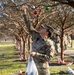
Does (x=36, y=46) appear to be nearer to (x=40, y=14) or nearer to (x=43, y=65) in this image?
(x=43, y=65)

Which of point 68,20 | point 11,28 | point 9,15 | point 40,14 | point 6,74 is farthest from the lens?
point 11,28

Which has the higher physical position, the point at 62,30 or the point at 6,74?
the point at 62,30

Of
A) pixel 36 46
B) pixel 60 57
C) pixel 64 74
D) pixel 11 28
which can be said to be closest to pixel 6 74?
pixel 64 74

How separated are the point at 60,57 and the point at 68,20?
10.1 feet

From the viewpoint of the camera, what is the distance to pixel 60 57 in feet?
76.2

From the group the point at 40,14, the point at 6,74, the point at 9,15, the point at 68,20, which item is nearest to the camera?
the point at 6,74

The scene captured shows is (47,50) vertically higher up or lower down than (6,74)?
higher up

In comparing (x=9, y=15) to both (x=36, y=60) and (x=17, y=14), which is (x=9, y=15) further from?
(x=36, y=60)

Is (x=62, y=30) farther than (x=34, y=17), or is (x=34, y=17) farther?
(x=62, y=30)

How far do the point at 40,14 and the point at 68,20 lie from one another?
5.52m

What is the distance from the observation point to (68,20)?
22797 millimetres

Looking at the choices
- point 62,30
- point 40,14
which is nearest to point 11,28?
point 62,30

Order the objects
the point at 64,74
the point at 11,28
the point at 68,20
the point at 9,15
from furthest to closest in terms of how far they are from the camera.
A: 1. the point at 11,28
2. the point at 68,20
3. the point at 9,15
4. the point at 64,74

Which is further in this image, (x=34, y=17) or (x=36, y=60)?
(x=34, y=17)
